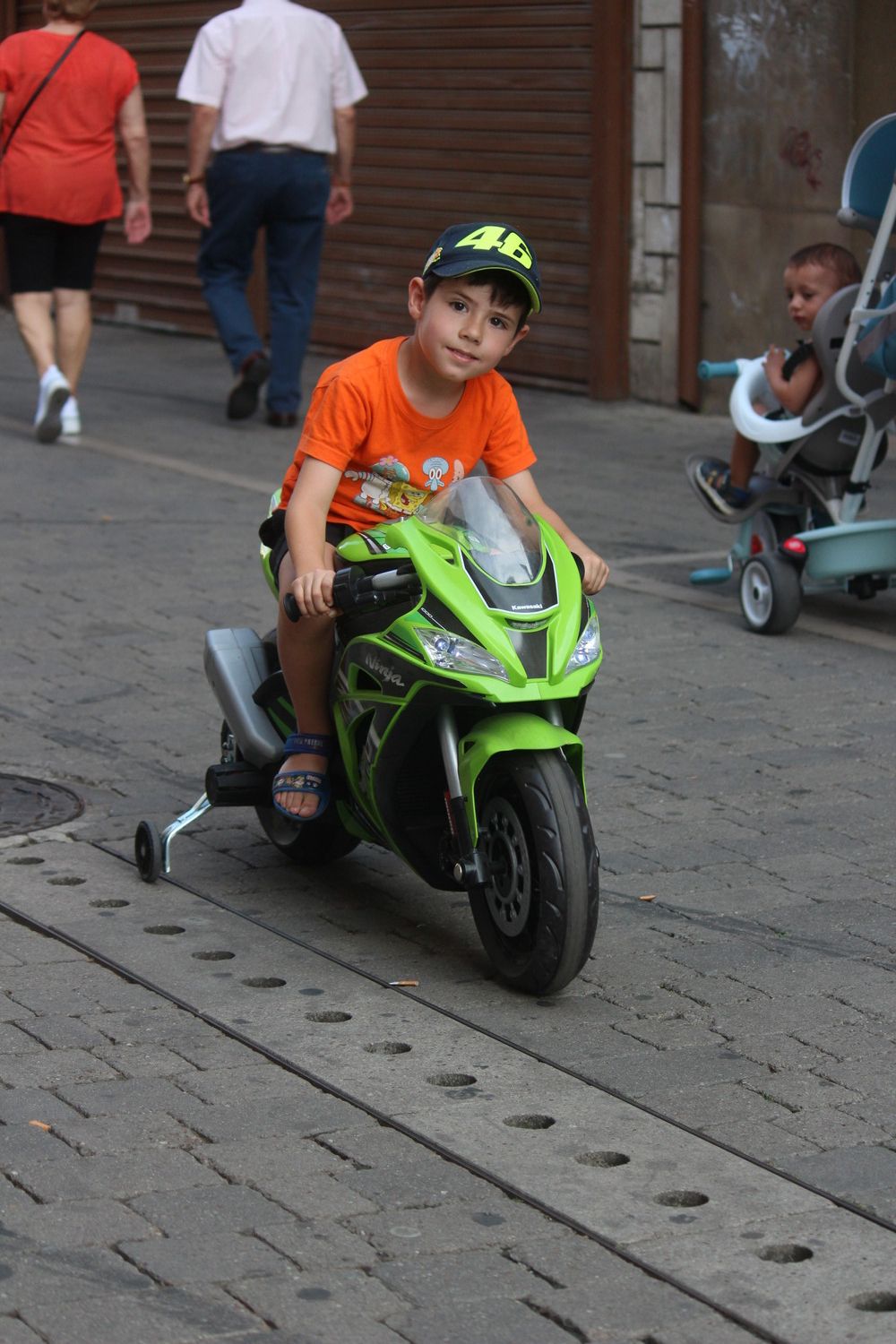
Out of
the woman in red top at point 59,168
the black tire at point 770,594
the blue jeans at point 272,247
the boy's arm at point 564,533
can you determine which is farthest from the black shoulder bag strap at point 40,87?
the boy's arm at point 564,533

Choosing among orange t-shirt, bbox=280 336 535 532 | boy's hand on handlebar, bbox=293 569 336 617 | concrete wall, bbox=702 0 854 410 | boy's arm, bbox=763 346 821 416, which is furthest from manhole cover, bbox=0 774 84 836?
concrete wall, bbox=702 0 854 410

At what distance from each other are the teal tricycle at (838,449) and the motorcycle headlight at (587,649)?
3.05 m

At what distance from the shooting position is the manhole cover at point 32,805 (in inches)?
213

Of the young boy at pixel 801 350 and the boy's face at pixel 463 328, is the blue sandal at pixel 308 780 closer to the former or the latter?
the boy's face at pixel 463 328

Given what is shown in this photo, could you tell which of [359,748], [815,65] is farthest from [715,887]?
[815,65]

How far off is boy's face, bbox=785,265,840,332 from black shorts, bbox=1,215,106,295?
4608mm

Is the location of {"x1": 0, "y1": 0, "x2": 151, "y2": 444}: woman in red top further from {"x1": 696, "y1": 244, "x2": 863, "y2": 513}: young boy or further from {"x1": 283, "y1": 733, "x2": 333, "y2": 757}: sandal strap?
{"x1": 283, "y1": 733, "x2": 333, "y2": 757}: sandal strap

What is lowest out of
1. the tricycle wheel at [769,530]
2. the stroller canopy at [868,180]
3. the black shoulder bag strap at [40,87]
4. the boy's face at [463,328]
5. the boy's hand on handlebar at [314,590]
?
the tricycle wheel at [769,530]

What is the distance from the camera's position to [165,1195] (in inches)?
133

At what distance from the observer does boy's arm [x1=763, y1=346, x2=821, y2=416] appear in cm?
744

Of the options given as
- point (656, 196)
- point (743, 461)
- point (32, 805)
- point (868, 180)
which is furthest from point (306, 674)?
point (656, 196)

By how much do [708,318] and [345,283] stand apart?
3.34m

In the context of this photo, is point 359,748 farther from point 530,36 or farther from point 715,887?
point 530,36

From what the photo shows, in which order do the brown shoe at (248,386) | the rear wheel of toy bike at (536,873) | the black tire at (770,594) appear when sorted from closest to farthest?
the rear wheel of toy bike at (536,873) → the black tire at (770,594) → the brown shoe at (248,386)
